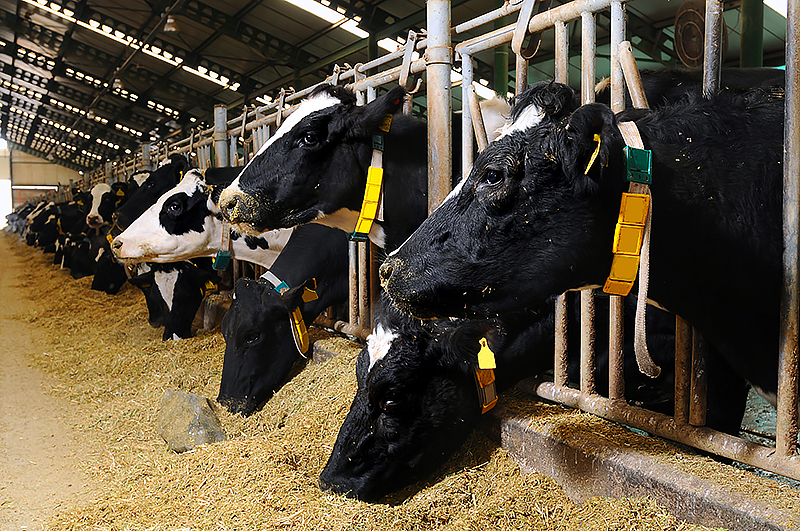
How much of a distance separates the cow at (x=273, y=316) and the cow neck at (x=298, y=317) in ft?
0.09

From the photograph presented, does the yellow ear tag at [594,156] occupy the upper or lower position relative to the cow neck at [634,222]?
upper

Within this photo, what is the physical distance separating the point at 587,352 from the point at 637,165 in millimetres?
1106

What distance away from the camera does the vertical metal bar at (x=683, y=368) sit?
2.13m

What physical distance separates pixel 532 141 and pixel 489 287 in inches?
16.5

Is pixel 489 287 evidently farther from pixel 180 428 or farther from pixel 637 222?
pixel 180 428

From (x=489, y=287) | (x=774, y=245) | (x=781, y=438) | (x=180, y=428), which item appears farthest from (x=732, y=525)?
(x=180, y=428)

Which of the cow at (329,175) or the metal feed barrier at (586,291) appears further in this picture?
the cow at (329,175)

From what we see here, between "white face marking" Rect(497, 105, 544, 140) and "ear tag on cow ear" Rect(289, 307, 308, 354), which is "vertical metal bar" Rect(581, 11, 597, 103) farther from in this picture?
"ear tag on cow ear" Rect(289, 307, 308, 354)

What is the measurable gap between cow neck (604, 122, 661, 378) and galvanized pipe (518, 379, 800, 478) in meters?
0.60

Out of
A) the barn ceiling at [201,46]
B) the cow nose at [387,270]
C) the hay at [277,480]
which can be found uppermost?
the barn ceiling at [201,46]

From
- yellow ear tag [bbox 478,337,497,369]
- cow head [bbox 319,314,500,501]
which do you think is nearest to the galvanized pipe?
cow head [bbox 319,314,500,501]

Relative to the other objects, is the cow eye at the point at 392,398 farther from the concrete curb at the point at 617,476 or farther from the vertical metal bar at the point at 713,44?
the vertical metal bar at the point at 713,44

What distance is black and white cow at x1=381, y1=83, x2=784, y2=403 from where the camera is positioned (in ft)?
5.46

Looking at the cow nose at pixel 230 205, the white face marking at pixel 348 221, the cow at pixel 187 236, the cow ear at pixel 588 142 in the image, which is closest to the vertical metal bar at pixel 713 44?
the cow ear at pixel 588 142
